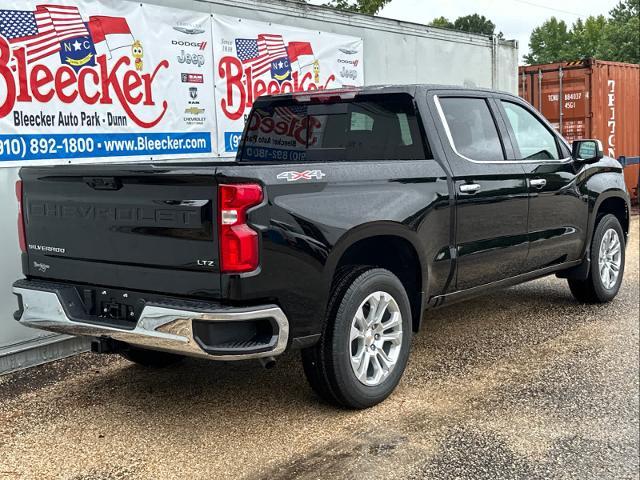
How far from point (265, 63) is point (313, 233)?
3986 millimetres

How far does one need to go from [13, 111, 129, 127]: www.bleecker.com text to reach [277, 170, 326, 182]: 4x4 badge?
2.63 meters

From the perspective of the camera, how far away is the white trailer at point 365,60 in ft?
17.5

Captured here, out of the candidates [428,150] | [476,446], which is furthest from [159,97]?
[476,446]

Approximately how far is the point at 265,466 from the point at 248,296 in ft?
2.78

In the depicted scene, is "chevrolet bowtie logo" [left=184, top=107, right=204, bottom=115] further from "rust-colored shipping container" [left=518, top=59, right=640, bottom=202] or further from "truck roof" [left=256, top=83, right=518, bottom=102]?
"rust-colored shipping container" [left=518, top=59, right=640, bottom=202]

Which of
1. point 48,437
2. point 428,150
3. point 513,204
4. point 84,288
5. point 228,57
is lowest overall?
point 48,437

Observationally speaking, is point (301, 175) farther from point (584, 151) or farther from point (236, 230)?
point (584, 151)

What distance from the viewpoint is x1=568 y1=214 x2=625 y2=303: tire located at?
652 centimetres

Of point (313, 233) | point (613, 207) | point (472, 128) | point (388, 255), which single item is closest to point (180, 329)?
point (313, 233)

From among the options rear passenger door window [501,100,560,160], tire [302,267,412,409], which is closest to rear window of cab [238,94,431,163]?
tire [302,267,412,409]

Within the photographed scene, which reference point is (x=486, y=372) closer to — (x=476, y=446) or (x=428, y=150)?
(x=476, y=446)

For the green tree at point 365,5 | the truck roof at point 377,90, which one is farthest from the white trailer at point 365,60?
the green tree at point 365,5

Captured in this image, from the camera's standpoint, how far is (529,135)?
585 centimetres

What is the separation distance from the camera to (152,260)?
147 inches
